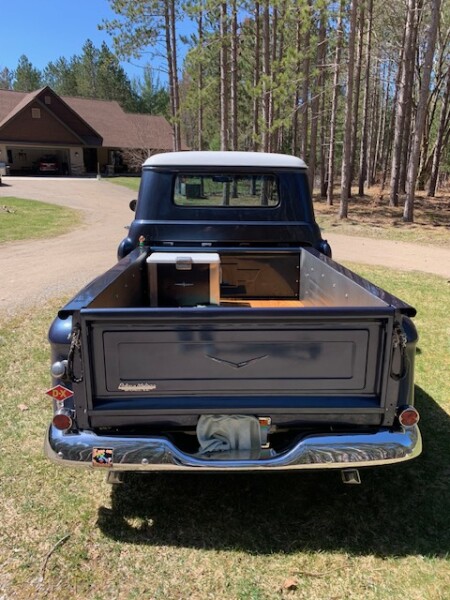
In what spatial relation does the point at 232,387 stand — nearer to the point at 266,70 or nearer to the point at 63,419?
the point at 63,419

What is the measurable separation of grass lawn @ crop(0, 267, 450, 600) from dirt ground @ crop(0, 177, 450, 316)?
436 centimetres

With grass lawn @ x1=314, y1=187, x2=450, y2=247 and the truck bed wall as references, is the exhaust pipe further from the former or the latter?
grass lawn @ x1=314, y1=187, x2=450, y2=247

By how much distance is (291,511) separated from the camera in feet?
9.64

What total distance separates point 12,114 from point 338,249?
36.7 m

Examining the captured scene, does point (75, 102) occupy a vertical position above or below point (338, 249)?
above

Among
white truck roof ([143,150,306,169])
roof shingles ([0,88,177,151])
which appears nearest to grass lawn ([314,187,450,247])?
white truck roof ([143,150,306,169])

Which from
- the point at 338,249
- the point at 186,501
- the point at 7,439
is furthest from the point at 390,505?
the point at 338,249

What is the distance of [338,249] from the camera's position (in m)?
12.6

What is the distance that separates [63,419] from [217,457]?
78 centimetres

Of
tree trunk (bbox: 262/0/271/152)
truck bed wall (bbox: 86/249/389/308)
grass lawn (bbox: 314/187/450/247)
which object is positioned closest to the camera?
truck bed wall (bbox: 86/249/389/308)

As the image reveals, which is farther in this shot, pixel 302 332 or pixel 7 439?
pixel 7 439

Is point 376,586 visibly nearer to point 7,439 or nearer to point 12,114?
point 7,439

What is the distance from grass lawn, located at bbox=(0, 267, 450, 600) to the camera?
241cm

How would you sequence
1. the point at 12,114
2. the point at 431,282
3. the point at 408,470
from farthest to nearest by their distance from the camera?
the point at 12,114
the point at 431,282
the point at 408,470
